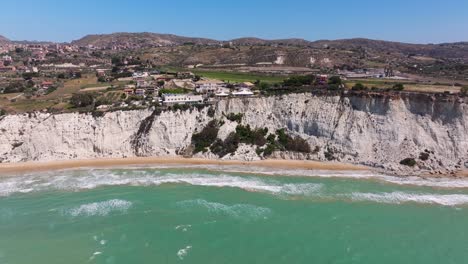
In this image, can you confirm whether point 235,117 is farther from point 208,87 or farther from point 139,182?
point 139,182

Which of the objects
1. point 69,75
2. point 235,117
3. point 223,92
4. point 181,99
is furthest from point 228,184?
point 69,75

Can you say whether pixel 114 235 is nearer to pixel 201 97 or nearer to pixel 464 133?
pixel 201 97

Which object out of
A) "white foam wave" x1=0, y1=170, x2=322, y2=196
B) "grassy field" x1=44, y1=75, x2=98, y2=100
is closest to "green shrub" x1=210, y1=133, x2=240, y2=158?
"white foam wave" x1=0, y1=170, x2=322, y2=196

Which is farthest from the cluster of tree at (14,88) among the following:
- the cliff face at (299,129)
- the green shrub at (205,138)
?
the green shrub at (205,138)

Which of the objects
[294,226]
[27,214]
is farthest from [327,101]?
[27,214]

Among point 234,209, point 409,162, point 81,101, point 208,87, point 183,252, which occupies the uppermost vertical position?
point 208,87

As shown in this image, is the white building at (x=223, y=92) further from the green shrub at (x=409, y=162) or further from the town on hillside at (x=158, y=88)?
the green shrub at (x=409, y=162)
